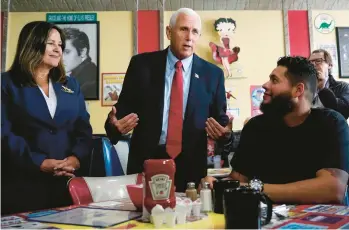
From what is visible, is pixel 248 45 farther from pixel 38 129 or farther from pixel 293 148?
pixel 38 129

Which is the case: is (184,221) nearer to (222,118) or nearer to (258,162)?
(258,162)

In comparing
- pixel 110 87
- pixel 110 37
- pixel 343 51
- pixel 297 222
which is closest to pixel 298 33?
pixel 343 51

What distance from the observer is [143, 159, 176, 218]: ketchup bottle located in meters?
1.05

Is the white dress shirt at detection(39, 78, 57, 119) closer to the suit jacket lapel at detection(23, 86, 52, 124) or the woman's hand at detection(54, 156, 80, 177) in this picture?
the suit jacket lapel at detection(23, 86, 52, 124)

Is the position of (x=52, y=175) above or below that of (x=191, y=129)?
below

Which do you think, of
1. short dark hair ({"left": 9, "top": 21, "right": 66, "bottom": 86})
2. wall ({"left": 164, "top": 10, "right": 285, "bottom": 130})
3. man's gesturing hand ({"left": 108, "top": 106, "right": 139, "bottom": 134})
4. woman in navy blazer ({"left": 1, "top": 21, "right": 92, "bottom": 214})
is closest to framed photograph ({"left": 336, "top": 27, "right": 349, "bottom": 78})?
wall ({"left": 164, "top": 10, "right": 285, "bottom": 130})

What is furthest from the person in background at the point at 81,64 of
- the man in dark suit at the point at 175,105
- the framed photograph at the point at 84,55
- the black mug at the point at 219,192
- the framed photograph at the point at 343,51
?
the black mug at the point at 219,192

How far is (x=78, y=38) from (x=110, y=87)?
80 centimetres

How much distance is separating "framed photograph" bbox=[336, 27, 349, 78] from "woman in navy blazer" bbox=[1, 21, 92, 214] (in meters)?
4.09

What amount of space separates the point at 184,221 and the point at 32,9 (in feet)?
15.1

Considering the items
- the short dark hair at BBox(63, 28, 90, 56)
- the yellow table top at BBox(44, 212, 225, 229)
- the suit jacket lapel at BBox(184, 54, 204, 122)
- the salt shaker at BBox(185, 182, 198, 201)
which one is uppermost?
the short dark hair at BBox(63, 28, 90, 56)

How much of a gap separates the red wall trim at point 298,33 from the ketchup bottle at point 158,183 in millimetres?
4269

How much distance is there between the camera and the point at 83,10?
4777 millimetres

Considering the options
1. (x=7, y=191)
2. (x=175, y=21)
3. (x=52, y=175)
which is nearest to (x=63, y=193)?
(x=52, y=175)
